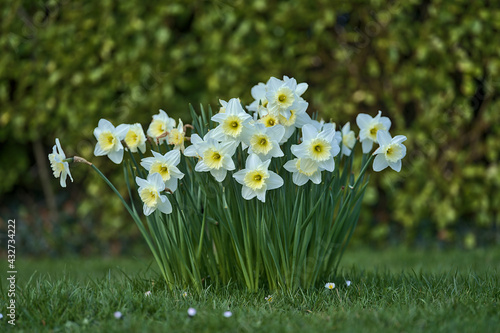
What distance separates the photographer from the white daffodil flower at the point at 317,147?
1.69 metres

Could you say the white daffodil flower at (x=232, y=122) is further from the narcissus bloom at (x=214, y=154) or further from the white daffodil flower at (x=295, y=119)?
the white daffodil flower at (x=295, y=119)

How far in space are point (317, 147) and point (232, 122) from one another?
0.29m

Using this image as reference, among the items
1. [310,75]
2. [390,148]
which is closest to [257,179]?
[390,148]

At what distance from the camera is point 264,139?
1.73 m

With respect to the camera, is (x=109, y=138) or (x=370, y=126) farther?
(x=370, y=126)

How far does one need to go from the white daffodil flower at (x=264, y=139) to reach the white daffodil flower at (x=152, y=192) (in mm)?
319

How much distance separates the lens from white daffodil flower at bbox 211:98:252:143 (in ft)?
5.58

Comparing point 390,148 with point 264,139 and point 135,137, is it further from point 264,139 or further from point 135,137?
point 135,137

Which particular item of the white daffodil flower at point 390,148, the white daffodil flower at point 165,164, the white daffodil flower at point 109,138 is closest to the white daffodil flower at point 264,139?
the white daffodil flower at point 165,164

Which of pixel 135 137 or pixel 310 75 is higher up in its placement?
pixel 310 75

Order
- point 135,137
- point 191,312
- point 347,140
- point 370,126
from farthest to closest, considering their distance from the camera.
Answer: point 347,140, point 370,126, point 135,137, point 191,312

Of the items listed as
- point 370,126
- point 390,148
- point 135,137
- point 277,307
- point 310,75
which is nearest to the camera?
point 277,307

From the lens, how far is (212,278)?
6.46 ft

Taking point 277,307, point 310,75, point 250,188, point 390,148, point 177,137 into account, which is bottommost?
point 277,307
